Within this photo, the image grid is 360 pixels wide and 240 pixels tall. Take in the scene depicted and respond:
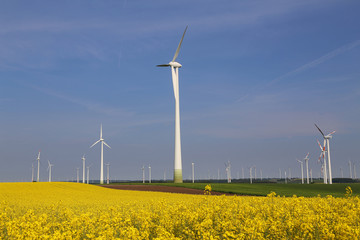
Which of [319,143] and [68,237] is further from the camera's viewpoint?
[319,143]

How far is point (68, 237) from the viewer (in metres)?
9.40

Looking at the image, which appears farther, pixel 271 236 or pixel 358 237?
pixel 271 236

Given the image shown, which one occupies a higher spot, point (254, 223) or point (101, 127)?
point (101, 127)

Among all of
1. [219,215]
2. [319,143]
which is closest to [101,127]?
[319,143]

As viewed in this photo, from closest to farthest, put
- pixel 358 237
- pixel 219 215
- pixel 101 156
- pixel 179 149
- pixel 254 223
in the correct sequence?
1. pixel 358 237
2. pixel 254 223
3. pixel 219 215
4. pixel 179 149
5. pixel 101 156

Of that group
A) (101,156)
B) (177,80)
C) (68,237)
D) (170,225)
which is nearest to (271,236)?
(170,225)

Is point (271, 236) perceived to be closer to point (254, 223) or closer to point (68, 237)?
point (254, 223)

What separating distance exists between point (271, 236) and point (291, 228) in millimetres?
720

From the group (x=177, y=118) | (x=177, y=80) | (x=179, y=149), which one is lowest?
(x=179, y=149)

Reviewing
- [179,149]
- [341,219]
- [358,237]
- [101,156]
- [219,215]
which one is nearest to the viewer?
[358,237]

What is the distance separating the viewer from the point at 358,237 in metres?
9.30

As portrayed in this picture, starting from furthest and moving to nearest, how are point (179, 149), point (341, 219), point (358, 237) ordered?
1. point (179, 149)
2. point (341, 219)
3. point (358, 237)

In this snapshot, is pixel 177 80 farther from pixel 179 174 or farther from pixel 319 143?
pixel 319 143

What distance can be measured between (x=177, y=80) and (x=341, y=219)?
7208 centimetres
